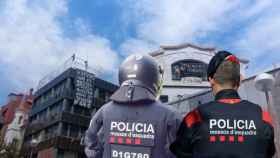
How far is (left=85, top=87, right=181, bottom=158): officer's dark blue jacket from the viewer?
3.05 meters

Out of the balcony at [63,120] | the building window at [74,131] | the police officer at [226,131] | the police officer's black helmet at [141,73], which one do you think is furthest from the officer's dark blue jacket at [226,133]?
the building window at [74,131]

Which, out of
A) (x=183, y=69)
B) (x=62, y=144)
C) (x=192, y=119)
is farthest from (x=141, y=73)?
(x=183, y=69)

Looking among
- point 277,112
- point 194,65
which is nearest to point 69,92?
point 194,65

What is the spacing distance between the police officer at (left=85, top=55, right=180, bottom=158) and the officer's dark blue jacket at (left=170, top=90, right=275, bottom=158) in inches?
21.9

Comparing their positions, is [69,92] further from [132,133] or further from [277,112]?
[132,133]

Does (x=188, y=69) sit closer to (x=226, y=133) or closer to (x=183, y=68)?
(x=183, y=68)

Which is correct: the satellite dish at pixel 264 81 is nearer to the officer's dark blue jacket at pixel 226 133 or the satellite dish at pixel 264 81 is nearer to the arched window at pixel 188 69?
the officer's dark blue jacket at pixel 226 133

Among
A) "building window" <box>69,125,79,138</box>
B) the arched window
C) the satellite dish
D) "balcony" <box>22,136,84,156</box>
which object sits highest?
the arched window

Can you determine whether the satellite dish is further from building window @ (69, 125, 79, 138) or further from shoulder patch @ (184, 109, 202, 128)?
building window @ (69, 125, 79, 138)

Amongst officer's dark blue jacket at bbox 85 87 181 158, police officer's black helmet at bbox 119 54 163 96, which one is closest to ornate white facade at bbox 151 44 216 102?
police officer's black helmet at bbox 119 54 163 96

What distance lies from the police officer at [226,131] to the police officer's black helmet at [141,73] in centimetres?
101

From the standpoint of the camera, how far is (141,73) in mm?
3488

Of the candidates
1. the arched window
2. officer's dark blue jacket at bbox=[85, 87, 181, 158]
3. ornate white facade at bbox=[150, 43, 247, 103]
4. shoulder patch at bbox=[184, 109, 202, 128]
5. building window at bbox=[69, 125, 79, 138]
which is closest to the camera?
shoulder patch at bbox=[184, 109, 202, 128]

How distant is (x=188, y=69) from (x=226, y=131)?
34961 mm
